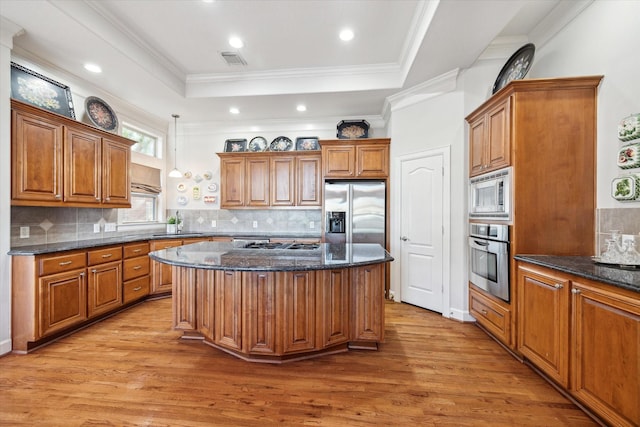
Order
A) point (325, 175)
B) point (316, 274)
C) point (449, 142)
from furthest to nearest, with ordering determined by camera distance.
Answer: point (325, 175)
point (449, 142)
point (316, 274)

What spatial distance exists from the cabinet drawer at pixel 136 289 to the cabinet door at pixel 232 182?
1.76 m

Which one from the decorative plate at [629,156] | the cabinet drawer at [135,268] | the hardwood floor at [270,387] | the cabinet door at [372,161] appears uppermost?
the cabinet door at [372,161]

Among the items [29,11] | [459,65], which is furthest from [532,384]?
[29,11]

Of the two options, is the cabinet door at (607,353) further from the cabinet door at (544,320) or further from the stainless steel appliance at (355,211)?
the stainless steel appliance at (355,211)

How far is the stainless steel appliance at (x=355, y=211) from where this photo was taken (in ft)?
14.0

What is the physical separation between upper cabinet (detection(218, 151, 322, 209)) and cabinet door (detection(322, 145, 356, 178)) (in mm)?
299

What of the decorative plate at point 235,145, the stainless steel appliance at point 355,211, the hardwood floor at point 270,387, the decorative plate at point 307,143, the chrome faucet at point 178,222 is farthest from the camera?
the decorative plate at point 235,145

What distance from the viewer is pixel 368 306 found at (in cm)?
248

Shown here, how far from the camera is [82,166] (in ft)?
10.4

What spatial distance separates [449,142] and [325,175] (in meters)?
1.88

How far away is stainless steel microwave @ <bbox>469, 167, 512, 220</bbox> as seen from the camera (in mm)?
2467

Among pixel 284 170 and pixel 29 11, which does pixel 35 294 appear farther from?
pixel 284 170

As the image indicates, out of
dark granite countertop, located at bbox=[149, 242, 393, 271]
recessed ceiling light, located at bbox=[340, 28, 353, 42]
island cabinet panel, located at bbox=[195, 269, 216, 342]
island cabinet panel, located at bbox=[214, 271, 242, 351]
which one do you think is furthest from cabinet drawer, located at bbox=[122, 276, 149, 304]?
recessed ceiling light, located at bbox=[340, 28, 353, 42]

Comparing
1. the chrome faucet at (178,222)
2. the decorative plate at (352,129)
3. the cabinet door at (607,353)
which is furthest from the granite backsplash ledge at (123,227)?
the cabinet door at (607,353)
